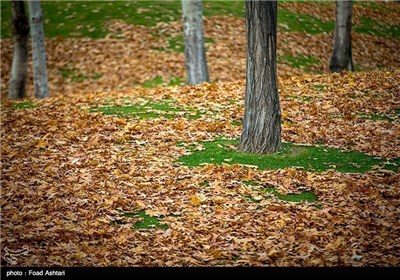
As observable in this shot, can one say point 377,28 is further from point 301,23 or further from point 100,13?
point 100,13

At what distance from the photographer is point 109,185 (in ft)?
24.3

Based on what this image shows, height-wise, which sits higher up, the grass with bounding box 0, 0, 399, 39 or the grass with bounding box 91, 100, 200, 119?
the grass with bounding box 0, 0, 399, 39

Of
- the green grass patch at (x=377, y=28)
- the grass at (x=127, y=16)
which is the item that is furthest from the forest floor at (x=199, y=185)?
the green grass patch at (x=377, y=28)

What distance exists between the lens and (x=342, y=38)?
53.9 ft

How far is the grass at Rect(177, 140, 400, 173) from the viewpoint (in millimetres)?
7879

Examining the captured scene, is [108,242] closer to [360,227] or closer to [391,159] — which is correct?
[360,227]

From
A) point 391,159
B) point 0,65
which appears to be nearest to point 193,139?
point 391,159

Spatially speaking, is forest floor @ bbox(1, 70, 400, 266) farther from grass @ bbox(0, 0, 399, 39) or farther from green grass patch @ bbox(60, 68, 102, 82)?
grass @ bbox(0, 0, 399, 39)

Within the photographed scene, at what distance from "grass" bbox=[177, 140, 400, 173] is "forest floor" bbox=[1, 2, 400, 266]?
31 mm

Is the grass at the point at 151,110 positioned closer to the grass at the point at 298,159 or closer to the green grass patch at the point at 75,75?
the grass at the point at 298,159

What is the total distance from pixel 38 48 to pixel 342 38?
9171mm

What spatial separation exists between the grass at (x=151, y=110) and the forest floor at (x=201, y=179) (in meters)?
0.06

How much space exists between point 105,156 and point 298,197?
3.30 metres

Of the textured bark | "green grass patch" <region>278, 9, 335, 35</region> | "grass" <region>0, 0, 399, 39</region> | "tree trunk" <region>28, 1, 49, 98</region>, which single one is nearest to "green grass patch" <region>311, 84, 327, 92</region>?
the textured bark
